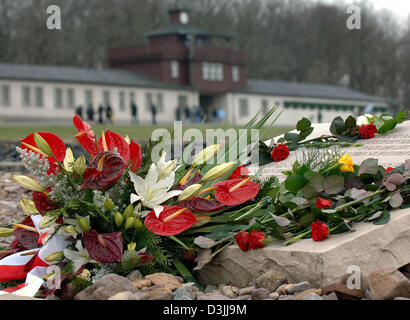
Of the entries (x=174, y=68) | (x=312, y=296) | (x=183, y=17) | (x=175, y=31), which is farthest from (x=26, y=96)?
(x=312, y=296)

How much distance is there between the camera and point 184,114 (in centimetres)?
4969

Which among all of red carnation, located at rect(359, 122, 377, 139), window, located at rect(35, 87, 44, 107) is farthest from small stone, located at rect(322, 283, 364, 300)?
window, located at rect(35, 87, 44, 107)

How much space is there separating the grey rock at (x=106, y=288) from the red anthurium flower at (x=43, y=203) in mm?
668

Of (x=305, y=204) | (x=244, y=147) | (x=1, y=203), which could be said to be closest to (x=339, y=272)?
(x=305, y=204)

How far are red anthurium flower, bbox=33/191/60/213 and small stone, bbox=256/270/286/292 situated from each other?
131 cm

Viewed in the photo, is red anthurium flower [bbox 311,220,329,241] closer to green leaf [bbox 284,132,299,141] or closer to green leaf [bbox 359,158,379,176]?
green leaf [bbox 359,158,379,176]

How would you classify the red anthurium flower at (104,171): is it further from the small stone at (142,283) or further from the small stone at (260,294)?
the small stone at (260,294)

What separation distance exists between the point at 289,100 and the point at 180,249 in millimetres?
52525

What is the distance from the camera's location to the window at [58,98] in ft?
147

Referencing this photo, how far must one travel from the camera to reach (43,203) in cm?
407

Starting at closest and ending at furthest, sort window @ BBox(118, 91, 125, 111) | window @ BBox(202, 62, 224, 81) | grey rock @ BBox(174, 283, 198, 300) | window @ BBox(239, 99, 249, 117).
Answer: grey rock @ BBox(174, 283, 198, 300)
window @ BBox(118, 91, 125, 111)
window @ BBox(202, 62, 224, 81)
window @ BBox(239, 99, 249, 117)

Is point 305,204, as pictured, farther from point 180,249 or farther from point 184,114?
point 184,114

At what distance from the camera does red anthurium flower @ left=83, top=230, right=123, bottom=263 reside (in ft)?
12.7

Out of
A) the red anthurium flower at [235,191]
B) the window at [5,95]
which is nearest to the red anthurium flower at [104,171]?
the red anthurium flower at [235,191]
